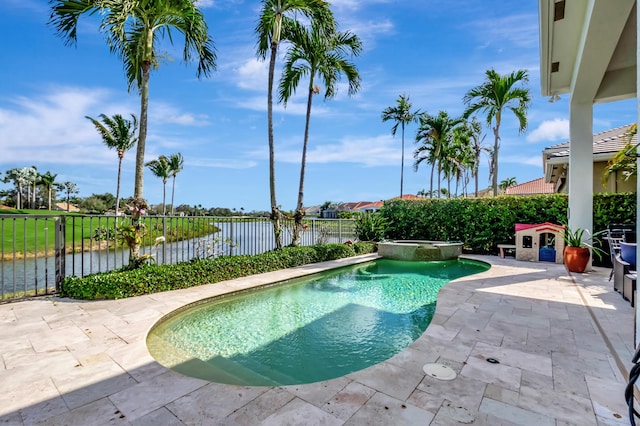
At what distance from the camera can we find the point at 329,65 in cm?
1002

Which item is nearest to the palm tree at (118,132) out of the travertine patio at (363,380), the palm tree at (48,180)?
the travertine patio at (363,380)

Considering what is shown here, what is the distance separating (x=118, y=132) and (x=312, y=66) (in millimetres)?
→ 14454

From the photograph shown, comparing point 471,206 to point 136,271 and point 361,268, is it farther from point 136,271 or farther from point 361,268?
point 136,271

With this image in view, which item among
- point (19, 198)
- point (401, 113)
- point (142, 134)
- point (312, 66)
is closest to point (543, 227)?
point (312, 66)

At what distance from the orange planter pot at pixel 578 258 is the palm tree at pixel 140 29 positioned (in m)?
9.32

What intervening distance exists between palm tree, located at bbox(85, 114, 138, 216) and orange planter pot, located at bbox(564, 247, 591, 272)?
20365 millimetres

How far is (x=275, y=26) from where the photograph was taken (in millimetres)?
8305

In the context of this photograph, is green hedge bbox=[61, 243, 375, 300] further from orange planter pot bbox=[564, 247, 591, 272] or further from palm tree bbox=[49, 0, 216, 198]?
orange planter pot bbox=[564, 247, 591, 272]

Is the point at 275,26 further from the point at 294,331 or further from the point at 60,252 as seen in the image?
the point at 294,331

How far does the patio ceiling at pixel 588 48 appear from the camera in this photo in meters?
4.05

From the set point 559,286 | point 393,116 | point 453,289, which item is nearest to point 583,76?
point 559,286

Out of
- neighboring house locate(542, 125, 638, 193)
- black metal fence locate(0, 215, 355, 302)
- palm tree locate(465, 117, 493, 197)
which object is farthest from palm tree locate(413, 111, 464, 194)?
black metal fence locate(0, 215, 355, 302)

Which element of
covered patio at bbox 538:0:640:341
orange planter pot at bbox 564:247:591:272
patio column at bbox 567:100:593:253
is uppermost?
covered patio at bbox 538:0:640:341

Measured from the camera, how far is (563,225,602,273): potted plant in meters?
6.83
